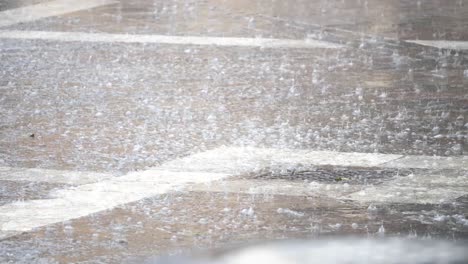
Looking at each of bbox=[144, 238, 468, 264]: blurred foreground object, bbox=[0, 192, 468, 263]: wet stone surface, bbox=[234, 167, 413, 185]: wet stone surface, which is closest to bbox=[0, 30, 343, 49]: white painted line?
bbox=[234, 167, 413, 185]: wet stone surface

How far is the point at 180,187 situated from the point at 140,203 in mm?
371

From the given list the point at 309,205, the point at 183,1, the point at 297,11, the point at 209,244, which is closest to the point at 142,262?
the point at 209,244

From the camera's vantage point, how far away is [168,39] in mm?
11383

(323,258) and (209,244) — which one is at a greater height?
(323,258)

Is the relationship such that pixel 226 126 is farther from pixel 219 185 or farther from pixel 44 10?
pixel 44 10

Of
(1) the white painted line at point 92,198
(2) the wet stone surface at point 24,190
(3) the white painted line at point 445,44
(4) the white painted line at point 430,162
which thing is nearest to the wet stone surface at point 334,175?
(4) the white painted line at point 430,162

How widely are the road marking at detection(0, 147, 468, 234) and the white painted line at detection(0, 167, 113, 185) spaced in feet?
0.34

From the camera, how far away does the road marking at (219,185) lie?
618 cm

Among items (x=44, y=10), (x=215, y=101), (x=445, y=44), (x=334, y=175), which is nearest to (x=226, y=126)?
(x=215, y=101)

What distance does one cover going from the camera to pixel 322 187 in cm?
654

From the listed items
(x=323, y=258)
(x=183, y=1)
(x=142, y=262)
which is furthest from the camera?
(x=183, y=1)

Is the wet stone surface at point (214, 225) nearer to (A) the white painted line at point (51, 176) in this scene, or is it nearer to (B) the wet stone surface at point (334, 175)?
(B) the wet stone surface at point (334, 175)

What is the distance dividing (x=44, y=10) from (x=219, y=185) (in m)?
6.95

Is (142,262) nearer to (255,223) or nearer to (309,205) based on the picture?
(255,223)
